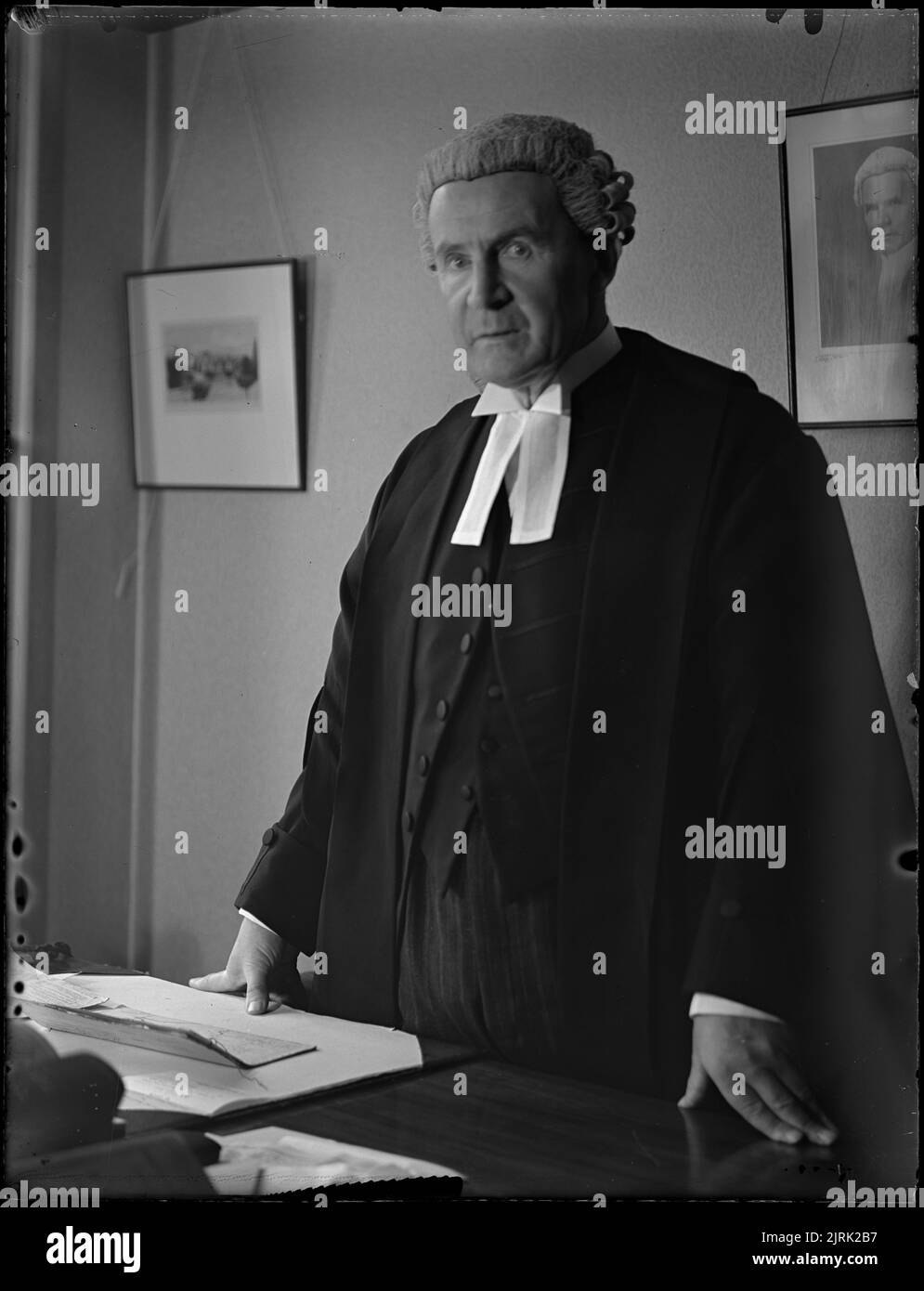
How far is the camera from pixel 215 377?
1.65 metres

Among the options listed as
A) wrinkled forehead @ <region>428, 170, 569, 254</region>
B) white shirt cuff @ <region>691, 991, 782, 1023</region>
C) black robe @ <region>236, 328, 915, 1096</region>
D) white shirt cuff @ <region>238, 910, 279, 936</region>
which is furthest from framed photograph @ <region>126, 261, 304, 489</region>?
white shirt cuff @ <region>691, 991, 782, 1023</region>

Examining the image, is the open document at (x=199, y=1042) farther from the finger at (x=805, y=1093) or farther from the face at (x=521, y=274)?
the face at (x=521, y=274)

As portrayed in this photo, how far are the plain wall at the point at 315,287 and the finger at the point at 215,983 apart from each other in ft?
0.05

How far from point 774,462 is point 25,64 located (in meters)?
1.07

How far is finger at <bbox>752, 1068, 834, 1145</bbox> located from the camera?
4.76 feet

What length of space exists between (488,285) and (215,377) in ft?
1.20

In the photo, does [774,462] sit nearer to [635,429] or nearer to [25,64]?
[635,429]

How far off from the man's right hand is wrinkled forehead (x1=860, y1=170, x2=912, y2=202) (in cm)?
114

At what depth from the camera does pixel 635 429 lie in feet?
4.99

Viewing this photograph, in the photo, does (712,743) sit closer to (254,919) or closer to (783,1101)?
(783,1101)

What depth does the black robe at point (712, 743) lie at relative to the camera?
4.90 ft

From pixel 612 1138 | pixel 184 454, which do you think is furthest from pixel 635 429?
pixel 612 1138

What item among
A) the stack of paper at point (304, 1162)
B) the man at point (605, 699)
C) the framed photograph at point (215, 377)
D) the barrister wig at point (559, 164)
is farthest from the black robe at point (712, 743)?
the framed photograph at point (215, 377)

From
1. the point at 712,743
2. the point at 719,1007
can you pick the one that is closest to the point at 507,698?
the point at 712,743
